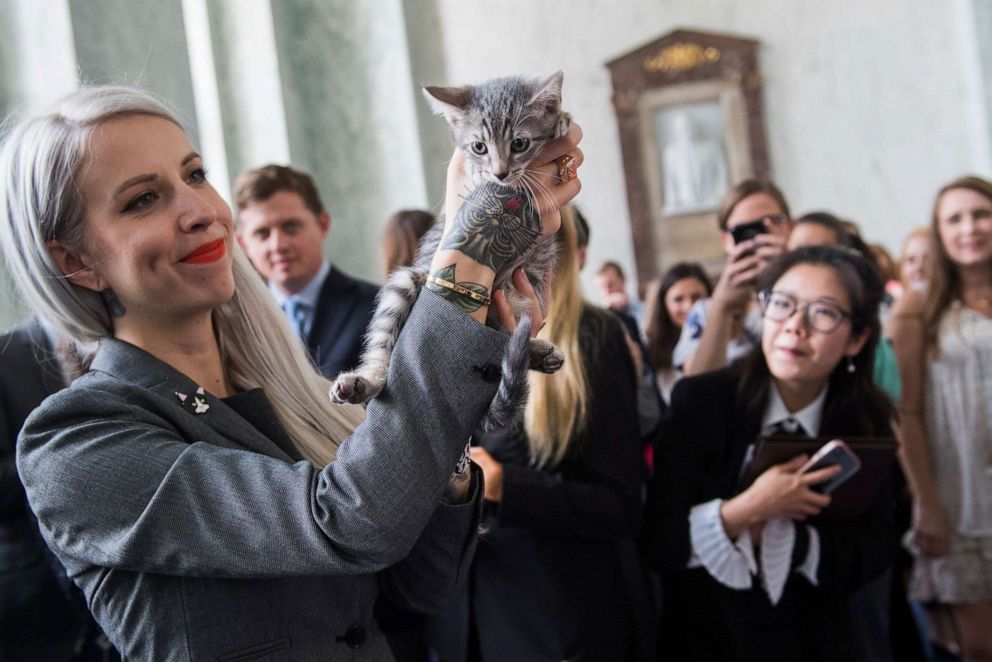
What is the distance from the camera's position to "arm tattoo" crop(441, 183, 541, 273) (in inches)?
44.2

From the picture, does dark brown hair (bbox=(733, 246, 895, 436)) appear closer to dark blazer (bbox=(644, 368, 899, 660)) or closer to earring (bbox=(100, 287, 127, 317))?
dark blazer (bbox=(644, 368, 899, 660))

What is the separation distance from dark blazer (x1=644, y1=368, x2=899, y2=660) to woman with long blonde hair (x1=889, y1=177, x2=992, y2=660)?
75cm

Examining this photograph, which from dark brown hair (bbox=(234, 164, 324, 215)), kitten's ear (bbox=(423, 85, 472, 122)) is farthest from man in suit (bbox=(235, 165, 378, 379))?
kitten's ear (bbox=(423, 85, 472, 122))

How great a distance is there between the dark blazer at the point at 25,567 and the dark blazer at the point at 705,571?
141 centimetres

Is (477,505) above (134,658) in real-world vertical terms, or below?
above

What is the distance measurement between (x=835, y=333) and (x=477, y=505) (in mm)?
1518

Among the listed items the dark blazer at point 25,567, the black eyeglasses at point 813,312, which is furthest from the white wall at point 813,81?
the dark blazer at point 25,567

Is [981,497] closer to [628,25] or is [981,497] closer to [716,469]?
[716,469]

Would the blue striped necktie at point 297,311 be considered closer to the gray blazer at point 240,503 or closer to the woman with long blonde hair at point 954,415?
the gray blazer at point 240,503

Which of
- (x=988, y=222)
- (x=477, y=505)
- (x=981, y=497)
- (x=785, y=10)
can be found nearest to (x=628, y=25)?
(x=785, y=10)

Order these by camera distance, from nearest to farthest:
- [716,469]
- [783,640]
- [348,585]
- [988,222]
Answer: [348,585] < [783,640] < [716,469] < [988,222]

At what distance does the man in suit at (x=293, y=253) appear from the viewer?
3.11 meters

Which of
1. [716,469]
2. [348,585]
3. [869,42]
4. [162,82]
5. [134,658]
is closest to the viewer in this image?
[134,658]

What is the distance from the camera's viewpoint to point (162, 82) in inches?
117
